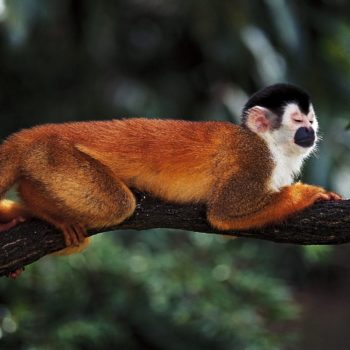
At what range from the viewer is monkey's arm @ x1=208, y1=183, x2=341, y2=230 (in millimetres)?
4867

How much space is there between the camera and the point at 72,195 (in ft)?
16.1

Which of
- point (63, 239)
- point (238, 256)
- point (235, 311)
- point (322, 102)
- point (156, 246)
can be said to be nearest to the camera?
point (63, 239)

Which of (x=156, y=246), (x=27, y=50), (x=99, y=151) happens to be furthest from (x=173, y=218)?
(x=27, y=50)

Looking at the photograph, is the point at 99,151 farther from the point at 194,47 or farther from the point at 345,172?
the point at 194,47

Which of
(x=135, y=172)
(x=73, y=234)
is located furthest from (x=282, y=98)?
(x=73, y=234)

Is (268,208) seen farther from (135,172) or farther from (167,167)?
(135,172)

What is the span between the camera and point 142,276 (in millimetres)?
8008

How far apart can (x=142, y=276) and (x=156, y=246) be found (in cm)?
161

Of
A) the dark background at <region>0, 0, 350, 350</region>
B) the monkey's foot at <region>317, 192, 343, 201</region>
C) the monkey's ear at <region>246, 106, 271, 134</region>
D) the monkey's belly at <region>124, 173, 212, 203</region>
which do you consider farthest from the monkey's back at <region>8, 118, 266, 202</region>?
the dark background at <region>0, 0, 350, 350</region>

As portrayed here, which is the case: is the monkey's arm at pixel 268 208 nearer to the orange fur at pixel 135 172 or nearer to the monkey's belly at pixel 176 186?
the orange fur at pixel 135 172

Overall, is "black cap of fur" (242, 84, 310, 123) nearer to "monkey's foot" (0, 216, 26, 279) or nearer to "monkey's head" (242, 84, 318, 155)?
"monkey's head" (242, 84, 318, 155)

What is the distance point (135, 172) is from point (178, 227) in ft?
1.52

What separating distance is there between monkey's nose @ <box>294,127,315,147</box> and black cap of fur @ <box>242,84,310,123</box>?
0.38 feet

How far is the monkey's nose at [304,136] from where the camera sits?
530 centimetres
